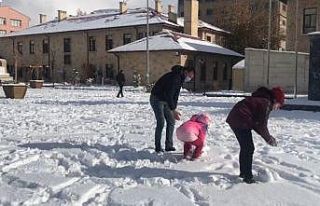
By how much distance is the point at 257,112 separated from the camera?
612 centimetres

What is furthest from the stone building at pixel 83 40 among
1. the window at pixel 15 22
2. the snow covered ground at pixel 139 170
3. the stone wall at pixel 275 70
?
the window at pixel 15 22

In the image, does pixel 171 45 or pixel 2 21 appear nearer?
pixel 171 45

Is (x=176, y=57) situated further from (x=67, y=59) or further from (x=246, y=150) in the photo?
(x=246, y=150)

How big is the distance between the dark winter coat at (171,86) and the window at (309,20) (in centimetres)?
3295

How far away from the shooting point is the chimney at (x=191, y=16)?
157 feet

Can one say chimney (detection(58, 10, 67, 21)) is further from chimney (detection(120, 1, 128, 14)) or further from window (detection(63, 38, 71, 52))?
chimney (detection(120, 1, 128, 14))

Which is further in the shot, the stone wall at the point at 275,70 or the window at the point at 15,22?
the window at the point at 15,22

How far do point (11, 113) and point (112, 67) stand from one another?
35.0 metres

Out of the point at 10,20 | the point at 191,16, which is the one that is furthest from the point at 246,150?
the point at 10,20

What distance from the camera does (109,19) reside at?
53281 mm

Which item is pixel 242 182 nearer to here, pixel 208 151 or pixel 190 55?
pixel 208 151

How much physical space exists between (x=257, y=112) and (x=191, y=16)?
143ft

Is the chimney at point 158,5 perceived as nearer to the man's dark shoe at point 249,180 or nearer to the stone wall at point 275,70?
the stone wall at point 275,70

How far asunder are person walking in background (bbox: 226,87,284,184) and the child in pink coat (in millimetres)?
1098
